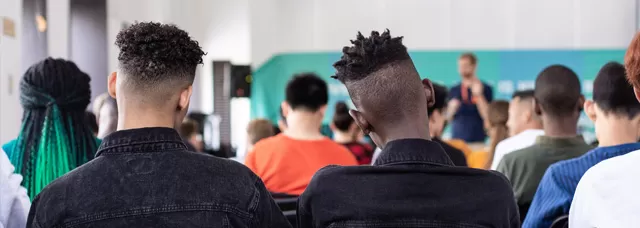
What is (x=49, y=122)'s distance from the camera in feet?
8.04

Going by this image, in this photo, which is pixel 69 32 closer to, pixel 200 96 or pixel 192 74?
pixel 200 96

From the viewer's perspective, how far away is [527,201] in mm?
2805

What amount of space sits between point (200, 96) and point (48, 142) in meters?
8.60

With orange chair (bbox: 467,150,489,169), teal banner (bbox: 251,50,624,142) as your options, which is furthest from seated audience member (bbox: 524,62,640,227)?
teal banner (bbox: 251,50,624,142)

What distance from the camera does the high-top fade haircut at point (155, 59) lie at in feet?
5.14

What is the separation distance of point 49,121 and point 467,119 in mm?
5020

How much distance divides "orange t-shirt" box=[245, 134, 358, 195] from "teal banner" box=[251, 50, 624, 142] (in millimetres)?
7165

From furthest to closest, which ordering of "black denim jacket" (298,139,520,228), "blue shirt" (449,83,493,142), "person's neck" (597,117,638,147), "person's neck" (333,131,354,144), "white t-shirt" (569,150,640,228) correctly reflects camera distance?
"blue shirt" (449,83,493,142) → "person's neck" (333,131,354,144) → "person's neck" (597,117,638,147) → "black denim jacket" (298,139,520,228) → "white t-shirt" (569,150,640,228)

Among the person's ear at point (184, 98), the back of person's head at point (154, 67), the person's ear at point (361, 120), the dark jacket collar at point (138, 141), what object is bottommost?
the dark jacket collar at point (138, 141)

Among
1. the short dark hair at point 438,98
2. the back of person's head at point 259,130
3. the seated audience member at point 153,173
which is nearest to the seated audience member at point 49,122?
the seated audience member at point 153,173

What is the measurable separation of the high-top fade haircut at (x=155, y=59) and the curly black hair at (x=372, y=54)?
1.13 feet

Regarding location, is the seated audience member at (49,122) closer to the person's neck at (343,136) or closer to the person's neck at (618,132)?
the person's neck at (618,132)

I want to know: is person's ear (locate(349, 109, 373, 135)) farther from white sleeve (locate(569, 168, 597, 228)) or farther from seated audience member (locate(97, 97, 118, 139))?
seated audience member (locate(97, 97, 118, 139))

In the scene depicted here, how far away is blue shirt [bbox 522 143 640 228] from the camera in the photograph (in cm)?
220
